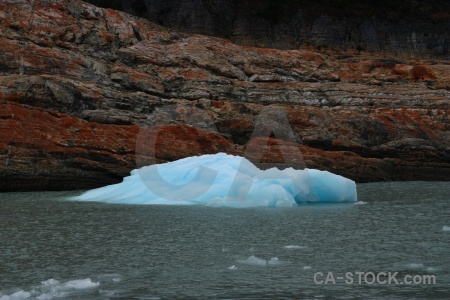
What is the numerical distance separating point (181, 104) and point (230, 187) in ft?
38.8

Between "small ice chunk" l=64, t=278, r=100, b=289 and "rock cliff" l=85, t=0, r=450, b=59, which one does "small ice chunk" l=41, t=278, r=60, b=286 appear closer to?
"small ice chunk" l=64, t=278, r=100, b=289

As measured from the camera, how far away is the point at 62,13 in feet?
100

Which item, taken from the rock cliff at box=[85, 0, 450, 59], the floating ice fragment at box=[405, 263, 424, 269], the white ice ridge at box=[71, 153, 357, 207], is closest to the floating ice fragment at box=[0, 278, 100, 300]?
the floating ice fragment at box=[405, 263, 424, 269]

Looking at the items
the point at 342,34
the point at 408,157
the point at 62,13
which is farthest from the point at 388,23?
the point at 62,13

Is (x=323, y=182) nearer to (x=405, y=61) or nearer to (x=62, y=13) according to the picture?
(x=62, y=13)

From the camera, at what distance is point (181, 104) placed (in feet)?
95.8

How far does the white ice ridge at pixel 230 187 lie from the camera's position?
17.7 meters

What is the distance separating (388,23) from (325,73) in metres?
10.4

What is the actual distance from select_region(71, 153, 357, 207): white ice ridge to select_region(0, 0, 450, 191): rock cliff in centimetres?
553

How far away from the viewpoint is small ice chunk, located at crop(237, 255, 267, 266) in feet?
28.9

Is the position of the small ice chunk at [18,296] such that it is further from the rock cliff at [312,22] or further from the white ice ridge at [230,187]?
the rock cliff at [312,22]

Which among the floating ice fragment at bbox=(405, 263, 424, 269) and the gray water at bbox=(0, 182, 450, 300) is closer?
the gray water at bbox=(0, 182, 450, 300)

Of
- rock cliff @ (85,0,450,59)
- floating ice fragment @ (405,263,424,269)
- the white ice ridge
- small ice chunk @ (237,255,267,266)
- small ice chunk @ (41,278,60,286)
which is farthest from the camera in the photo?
rock cliff @ (85,0,450,59)

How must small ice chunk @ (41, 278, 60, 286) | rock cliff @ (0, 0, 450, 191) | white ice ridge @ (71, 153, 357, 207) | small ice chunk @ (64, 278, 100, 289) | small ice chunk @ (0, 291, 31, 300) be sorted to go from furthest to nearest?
1. rock cliff @ (0, 0, 450, 191)
2. white ice ridge @ (71, 153, 357, 207)
3. small ice chunk @ (41, 278, 60, 286)
4. small ice chunk @ (64, 278, 100, 289)
5. small ice chunk @ (0, 291, 31, 300)
